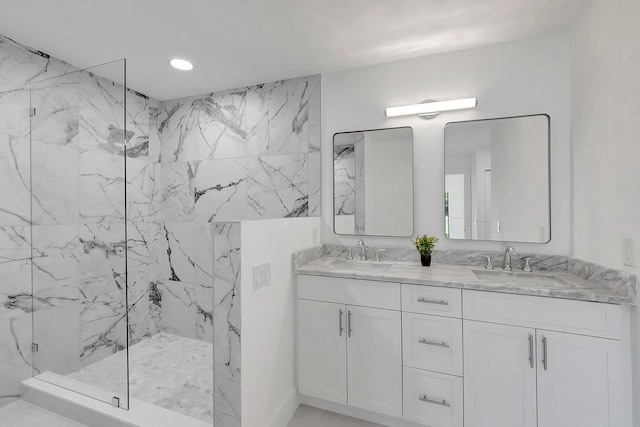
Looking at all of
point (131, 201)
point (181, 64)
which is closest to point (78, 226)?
point (131, 201)

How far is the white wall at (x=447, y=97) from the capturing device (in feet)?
6.15

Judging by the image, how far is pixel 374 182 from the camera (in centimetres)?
229

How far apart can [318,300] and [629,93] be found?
188 centimetres

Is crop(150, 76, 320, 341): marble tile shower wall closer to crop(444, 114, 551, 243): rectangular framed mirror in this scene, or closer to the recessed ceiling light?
the recessed ceiling light

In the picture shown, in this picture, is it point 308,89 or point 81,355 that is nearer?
point 81,355

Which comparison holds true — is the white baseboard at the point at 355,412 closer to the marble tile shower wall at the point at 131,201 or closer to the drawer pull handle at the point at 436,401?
the drawer pull handle at the point at 436,401

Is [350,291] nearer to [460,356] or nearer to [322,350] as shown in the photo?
[322,350]

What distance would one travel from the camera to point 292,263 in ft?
6.35

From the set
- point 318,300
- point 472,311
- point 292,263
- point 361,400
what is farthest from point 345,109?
point 361,400

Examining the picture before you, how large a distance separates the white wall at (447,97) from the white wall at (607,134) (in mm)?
81

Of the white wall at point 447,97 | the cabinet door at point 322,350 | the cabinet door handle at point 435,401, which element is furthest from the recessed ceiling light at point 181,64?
the cabinet door handle at point 435,401

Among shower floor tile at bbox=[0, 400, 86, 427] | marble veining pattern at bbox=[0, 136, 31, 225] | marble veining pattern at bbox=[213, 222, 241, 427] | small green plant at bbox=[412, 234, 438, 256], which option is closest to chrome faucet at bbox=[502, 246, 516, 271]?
small green plant at bbox=[412, 234, 438, 256]

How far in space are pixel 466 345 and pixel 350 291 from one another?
69 centimetres

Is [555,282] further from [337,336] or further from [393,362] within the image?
[337,336]
